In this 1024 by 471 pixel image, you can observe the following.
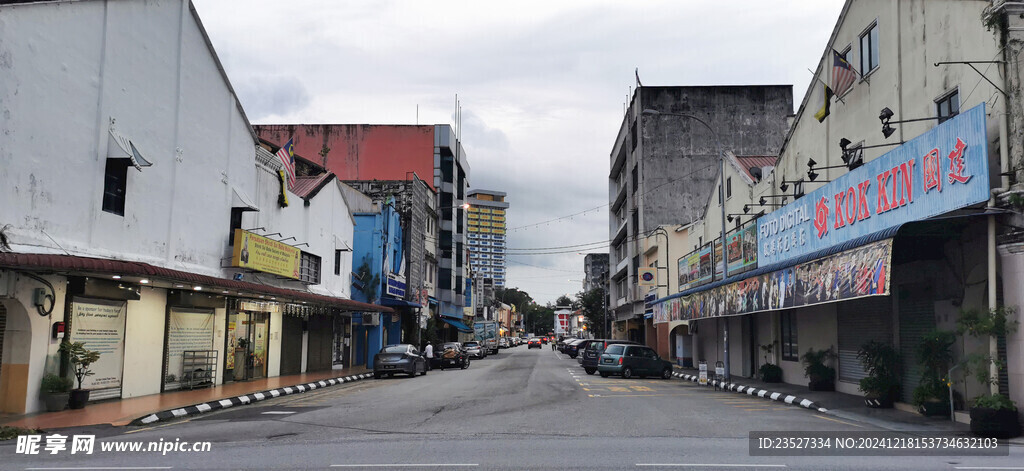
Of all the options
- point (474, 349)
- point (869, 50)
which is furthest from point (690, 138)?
point (869, 50)

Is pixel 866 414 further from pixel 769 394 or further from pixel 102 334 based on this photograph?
Result: pixel 102 334

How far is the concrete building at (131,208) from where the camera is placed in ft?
49.4

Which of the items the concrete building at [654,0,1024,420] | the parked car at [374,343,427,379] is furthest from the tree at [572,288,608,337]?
the concrete building at [654,0,1024,420]

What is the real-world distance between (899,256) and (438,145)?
→ 157ft

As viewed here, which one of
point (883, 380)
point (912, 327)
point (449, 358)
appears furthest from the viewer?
point (449, 358)

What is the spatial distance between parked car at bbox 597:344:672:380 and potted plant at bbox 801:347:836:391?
9.80 m

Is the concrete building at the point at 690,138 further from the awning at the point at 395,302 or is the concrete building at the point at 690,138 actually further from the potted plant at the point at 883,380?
the potted plant at the point at 883,380

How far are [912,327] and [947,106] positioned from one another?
539cm

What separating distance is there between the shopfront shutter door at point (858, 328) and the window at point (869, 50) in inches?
241

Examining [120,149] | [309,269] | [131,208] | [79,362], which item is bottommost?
[79,362]

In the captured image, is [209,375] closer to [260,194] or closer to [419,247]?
[260,194]

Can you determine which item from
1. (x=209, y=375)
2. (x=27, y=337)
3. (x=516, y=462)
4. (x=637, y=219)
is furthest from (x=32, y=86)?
(x=637, y=219)

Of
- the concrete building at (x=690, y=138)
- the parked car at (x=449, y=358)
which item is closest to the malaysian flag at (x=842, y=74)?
the parked car at (x=449, y=358)

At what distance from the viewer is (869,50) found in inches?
777
